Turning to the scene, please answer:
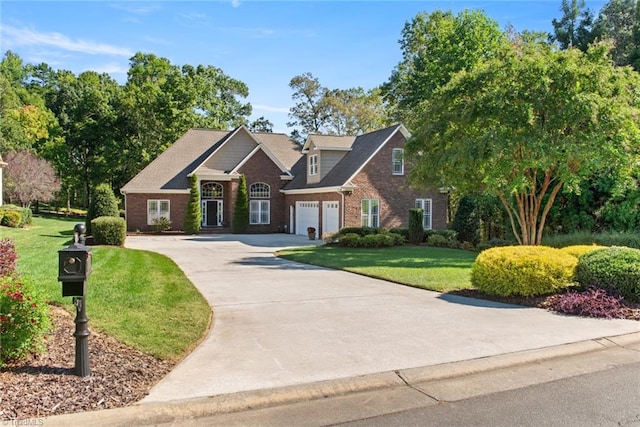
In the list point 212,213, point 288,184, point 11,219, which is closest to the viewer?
point 11,219

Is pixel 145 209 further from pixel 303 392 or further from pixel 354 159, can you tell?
pixel 303 392

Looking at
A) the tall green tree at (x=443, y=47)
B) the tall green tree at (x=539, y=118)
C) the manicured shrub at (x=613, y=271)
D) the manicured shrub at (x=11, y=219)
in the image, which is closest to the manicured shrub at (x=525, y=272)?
the manicured shrub at (x=613, y=271)

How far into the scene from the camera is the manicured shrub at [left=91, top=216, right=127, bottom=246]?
66.7 ft

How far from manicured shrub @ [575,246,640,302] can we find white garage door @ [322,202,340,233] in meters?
17.5

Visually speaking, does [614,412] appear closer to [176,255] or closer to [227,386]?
[227,386]

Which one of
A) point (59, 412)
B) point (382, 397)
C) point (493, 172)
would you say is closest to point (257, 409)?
point (382, 397)

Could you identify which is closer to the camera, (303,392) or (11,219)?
(303,392)

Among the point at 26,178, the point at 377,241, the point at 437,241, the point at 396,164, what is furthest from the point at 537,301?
the point at 26,178

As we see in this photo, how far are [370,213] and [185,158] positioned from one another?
1455 centimetres

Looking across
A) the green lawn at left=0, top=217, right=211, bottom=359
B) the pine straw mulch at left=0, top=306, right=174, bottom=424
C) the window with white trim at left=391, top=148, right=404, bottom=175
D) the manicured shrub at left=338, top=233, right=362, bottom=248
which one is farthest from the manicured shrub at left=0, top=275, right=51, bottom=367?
the window with white trim at left=391, top=148, right=404, bottom=175

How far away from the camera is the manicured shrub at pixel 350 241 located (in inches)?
861

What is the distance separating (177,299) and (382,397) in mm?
5510

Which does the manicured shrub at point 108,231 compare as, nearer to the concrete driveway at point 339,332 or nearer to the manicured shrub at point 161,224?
the manicured shrub at point 161,224

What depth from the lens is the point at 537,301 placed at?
9227 mm
